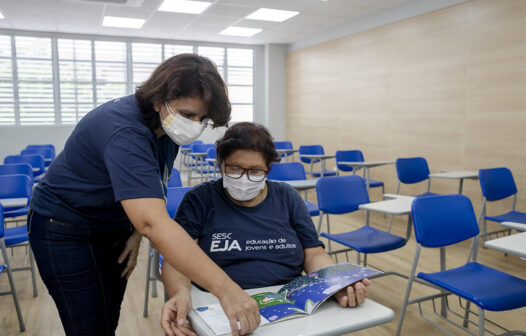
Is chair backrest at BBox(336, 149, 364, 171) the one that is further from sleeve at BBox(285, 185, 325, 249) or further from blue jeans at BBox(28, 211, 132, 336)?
blue jeans at BBox(28, 211, 132, 336)

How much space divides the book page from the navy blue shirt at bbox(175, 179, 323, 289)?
16 centimetres

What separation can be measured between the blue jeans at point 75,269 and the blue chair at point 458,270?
1.58 metres

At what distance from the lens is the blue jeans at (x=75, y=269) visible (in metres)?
1.12

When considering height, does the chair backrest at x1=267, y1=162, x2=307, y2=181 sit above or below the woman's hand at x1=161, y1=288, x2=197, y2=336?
above

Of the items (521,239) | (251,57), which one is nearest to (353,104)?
(251,57)

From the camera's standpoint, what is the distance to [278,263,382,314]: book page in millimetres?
1035

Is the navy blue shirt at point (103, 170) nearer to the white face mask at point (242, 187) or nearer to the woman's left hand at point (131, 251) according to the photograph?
the woman's left hand at point (131, 251)

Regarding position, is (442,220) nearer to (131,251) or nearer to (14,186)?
(131,251)

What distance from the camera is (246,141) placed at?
4.65ft

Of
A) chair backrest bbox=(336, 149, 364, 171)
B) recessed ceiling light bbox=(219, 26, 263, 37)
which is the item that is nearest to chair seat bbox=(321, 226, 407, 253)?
chair backrest bbox=(336, 149, 364, 171)

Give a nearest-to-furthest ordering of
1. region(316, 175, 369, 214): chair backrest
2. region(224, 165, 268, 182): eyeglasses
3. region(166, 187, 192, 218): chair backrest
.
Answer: region(224, 165, 268, 182): eyeglasses → region(166, 187, 192, 218): chair backrest → region(316, 175, 369, 214): chair backrest

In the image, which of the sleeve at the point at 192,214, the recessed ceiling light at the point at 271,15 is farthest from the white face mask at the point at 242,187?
the recessed ceiling light at the point at 271,15

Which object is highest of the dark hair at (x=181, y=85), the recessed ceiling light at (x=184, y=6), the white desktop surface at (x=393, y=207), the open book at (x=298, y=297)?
the recessed ceiling light at (x=184, y=6)

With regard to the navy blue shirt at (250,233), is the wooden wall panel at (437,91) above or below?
above
